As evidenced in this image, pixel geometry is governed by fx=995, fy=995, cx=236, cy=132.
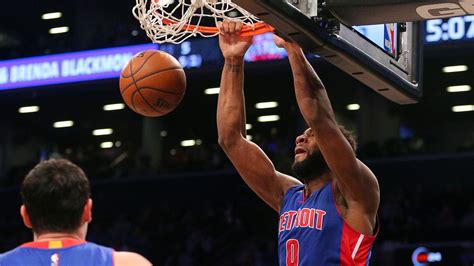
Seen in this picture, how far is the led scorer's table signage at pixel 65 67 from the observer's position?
17984mm

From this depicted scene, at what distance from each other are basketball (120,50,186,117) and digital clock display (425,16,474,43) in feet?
34.9

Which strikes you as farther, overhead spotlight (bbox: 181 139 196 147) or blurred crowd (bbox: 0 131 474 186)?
overhead spotlight (bbox: 181 139 196 147)

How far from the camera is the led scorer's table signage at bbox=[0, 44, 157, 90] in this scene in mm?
17984

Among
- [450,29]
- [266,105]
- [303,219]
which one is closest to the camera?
[303,219]

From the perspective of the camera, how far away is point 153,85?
201 inches

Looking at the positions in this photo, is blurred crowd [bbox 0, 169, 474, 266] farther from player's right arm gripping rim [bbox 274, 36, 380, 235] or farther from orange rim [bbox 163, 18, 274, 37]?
player's right arm gripping rim [bbox 274, 36, 380, 235]

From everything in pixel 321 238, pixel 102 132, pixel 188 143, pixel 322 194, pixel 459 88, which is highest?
pixel 322 194

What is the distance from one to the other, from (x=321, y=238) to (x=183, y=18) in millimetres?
1263

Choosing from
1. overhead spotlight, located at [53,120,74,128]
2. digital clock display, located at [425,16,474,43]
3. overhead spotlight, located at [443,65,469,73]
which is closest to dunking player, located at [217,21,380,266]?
digital clock display, located at [425,16,474,43]

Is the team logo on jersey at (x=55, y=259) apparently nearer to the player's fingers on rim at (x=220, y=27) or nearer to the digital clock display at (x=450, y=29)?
the player's fingers on rim at (x=220, y=27)

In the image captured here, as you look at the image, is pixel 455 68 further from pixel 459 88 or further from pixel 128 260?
pixel 128 260

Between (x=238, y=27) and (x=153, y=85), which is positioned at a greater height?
(x=238, y=27)

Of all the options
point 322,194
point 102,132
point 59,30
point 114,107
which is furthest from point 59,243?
point 102,132

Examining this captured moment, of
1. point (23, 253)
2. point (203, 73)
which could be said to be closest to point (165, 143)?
point (203, 73)
